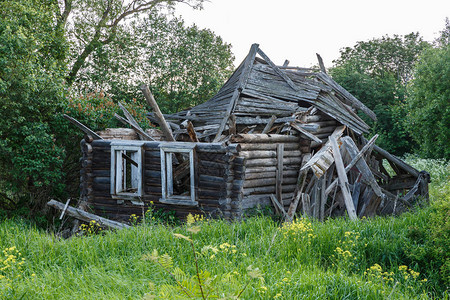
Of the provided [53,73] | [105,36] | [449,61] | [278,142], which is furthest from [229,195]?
[449,61]

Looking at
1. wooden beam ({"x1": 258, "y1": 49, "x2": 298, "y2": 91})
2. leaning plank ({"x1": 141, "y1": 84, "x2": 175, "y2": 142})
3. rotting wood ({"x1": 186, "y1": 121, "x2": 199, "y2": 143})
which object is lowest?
rotting wood ({"x1": 186, "y1": 121, "x2": 199, "y2": 143})

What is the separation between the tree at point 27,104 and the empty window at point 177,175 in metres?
3.78

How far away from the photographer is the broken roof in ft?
46.9

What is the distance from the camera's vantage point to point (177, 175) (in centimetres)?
1126

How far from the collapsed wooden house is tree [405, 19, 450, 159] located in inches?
447

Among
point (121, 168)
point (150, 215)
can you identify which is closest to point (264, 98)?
point (121, 168)

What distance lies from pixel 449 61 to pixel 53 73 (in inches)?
839

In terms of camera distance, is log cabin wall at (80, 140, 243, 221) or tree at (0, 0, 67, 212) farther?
tree at (0, 0, 67, 212)

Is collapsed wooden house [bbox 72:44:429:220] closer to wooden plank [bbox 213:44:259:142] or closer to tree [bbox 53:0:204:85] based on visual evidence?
wooden plank [bbox 213:44:259:142]

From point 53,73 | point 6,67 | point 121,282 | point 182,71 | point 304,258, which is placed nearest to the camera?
point 121,282

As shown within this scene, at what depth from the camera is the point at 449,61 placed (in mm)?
23375

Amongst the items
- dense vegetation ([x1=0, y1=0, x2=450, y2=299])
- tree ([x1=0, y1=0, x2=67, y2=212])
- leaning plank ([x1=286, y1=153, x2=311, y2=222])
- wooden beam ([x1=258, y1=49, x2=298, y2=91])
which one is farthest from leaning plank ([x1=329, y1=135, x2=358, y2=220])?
tree ([x1=0, y1=0, x2=67, y2=212])

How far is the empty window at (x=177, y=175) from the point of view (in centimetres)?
1059

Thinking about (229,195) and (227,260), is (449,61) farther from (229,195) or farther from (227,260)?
(227,260)
